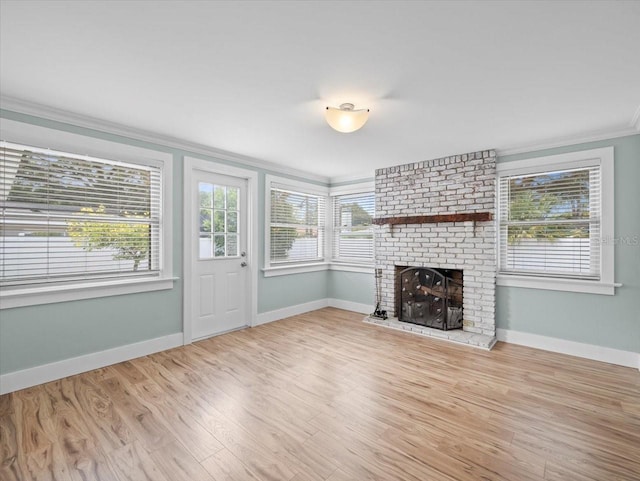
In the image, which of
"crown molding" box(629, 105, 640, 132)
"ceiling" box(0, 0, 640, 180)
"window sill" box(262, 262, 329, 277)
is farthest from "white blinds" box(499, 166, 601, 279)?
"window sill" box(262, 262, 329, 277)

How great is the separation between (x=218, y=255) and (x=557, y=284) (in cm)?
416

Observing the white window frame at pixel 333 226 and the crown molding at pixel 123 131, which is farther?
the white window frame at pixel 333 226

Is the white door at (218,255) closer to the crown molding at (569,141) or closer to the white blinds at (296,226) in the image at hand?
the white blinds at (296,226)

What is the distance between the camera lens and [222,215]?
4.20m

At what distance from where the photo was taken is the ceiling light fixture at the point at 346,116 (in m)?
2.56

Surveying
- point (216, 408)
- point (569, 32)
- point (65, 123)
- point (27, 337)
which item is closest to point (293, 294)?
point (216, 408)

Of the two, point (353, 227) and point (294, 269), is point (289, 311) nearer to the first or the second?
point (294, 269)

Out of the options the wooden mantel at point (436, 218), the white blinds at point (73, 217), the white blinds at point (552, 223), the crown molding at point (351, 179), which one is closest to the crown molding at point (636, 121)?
the white blinds at point (552, 223)

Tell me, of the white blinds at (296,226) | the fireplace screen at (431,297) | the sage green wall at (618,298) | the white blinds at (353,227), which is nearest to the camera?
the sage green wall at (618,298)

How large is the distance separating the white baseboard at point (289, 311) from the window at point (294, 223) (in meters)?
0.71

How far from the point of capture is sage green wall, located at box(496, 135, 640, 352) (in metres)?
3.16

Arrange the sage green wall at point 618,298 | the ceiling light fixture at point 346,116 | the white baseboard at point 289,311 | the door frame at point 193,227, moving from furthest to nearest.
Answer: the white baseboard at point 289,311 < the door frame at point 193,227 < the sage green wall at point 618,298 < the ceiling light fixture at point 346,116

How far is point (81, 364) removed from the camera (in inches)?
116

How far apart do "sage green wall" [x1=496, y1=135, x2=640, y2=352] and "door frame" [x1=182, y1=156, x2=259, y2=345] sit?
372 cm
